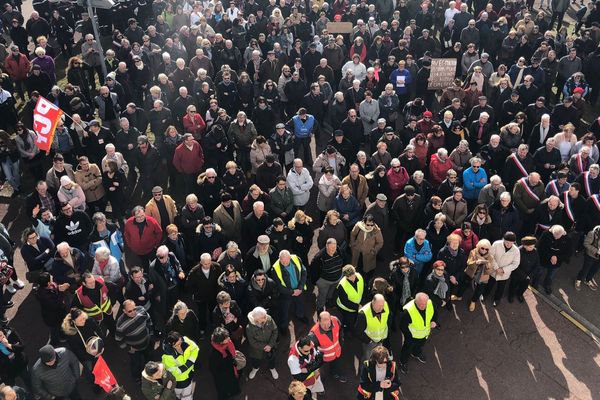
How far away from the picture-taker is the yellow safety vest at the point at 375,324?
8258 mm

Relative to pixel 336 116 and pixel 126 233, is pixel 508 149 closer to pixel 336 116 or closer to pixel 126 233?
pixel 336 116

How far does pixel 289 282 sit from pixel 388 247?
3.45 metres

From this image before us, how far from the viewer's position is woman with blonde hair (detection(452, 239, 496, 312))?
31.4 ft

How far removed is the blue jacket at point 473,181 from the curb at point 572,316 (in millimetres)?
2208

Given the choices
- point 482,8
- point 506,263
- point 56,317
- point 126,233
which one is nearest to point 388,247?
point 506,263

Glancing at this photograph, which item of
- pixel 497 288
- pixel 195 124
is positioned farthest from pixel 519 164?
pixel 195 124

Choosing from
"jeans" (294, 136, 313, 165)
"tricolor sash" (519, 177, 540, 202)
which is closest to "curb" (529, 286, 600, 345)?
"tricolor sash" (519, 177, 540, 202)

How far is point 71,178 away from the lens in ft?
37.4

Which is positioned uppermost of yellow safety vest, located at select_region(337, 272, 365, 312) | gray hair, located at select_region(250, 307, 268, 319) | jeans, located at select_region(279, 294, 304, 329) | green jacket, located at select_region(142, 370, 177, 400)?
gray hair, located at select_region(250, 307, 268, 319)

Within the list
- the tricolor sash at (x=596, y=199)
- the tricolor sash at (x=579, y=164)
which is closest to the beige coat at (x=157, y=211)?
the tricolor sash at (x=596, y=199)

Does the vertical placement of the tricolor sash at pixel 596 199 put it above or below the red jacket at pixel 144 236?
below

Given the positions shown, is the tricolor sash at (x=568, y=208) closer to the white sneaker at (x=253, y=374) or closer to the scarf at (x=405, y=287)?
the scarf at (x=405, y=287)

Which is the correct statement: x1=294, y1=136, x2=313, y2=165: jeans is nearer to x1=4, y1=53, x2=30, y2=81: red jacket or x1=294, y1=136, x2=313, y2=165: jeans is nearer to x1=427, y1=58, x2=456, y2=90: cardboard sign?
x1=427, y1=58, x2=456, y2=90: cardboard sign

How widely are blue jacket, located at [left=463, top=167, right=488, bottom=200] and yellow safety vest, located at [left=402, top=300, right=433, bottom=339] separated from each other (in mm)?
3728
